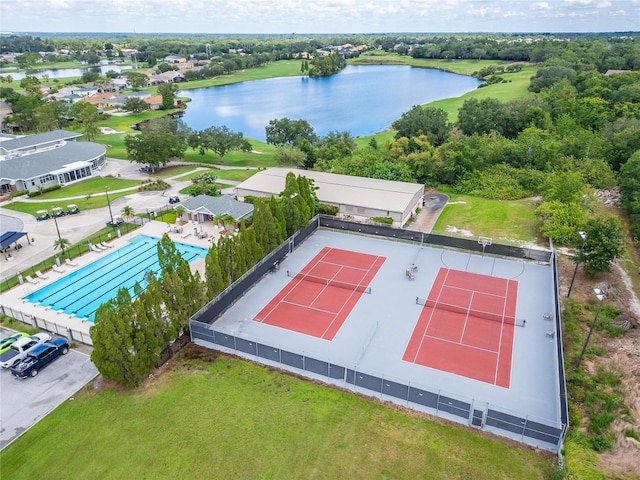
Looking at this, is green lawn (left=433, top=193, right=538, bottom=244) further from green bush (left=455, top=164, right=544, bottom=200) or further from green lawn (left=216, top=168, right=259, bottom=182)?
green lawn (left=216, top=168, right=259, bottom=182)

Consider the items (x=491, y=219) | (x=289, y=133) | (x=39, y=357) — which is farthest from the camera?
(x=289, y=133)

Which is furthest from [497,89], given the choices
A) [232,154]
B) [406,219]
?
[406,219]

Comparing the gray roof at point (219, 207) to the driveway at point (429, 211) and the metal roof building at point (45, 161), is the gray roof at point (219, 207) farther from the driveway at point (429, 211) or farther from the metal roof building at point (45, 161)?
the metal roof building at point (45, 161)

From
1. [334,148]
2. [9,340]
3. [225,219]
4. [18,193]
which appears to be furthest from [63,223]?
[334,148]

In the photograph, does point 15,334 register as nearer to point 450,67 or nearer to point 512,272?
point 512,272

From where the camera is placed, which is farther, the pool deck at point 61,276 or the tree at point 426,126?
the tree at point 426,126

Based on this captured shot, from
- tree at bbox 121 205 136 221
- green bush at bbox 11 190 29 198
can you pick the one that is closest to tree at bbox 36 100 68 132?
green bush at bbox 11 190 29 198

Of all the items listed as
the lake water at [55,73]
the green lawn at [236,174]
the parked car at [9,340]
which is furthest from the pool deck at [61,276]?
the lake water at [55,73]

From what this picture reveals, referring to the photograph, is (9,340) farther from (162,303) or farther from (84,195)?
(84,195)
